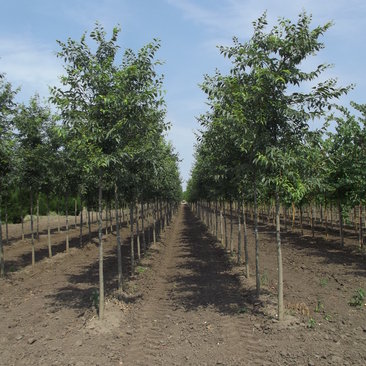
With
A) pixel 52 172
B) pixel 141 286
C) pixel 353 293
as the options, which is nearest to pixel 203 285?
pixel 141 286

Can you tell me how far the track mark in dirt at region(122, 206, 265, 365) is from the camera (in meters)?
6.23

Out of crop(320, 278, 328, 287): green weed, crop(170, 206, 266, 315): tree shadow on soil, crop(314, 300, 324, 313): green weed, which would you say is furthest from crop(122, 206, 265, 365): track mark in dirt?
crop(320, 278, 328, 287): green weed

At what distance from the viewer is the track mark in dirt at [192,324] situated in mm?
6227

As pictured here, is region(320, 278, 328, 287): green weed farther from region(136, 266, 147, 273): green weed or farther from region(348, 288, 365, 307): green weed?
region(136, 266, 147, 273): green weed

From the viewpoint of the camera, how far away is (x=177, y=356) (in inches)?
247

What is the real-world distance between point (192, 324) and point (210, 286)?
3.33 metres

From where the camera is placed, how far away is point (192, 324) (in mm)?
7801

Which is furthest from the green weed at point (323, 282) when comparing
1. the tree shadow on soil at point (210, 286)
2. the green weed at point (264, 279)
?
the tree shadow on soil at point (210, 286)

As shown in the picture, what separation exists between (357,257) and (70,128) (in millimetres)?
13088

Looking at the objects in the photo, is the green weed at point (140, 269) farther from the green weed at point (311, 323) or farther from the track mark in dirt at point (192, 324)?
the green weed at point (311, 323)

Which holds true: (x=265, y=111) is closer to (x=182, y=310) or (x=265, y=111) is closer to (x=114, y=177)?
(x=114, y=177)

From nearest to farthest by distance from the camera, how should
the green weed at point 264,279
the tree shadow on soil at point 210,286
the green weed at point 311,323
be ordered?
the green weed at point 311,323
the tree shadow on soil at point 210,286
the green weed at point 264,279

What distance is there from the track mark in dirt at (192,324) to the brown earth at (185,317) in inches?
0.7

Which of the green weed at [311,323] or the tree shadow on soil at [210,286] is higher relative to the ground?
the green weed at [311,323]
